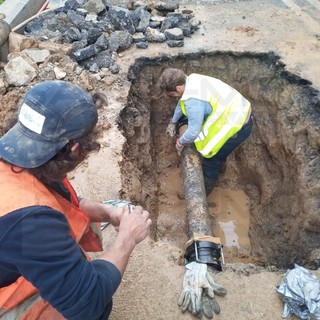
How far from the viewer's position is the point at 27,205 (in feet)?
5.71

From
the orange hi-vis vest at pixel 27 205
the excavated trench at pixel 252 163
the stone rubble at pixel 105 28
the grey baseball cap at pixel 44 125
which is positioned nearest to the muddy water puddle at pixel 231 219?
the excavated trench at pixel 252 163

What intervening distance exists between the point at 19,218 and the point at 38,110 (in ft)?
1.84

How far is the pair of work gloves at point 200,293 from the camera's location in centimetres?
303

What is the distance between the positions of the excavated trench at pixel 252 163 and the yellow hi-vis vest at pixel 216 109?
90cm

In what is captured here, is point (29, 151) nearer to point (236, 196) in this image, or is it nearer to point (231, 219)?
point (231, 219)

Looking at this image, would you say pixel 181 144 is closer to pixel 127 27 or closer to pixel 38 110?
pixel 127 27

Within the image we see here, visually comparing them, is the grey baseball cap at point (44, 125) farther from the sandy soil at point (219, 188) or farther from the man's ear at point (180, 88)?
the man's ear at point (180, 88)

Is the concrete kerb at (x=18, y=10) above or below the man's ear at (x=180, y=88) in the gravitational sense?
below

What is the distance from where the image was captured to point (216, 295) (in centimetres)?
319

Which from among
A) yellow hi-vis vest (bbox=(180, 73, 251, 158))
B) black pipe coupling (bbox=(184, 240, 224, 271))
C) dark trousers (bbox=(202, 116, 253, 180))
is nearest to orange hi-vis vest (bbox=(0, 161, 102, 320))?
black pipe coupling (bbox=(184, 240, 224, 271))

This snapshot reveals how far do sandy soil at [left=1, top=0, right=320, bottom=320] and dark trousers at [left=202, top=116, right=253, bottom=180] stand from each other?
67 cm

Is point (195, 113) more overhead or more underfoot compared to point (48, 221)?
more underfoot

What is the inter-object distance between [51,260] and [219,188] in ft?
15.7

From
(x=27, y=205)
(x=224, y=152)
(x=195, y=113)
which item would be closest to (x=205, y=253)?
(x=195, y=113)
